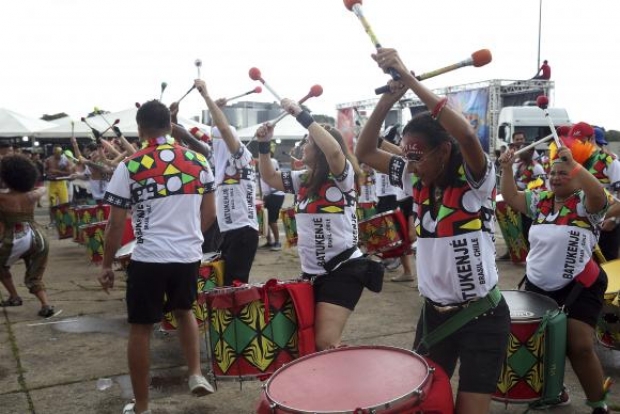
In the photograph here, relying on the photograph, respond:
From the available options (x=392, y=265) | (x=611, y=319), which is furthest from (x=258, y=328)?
(x=392, y=265)

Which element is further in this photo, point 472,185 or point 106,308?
point 106,308

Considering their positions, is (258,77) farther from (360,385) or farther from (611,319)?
(611,319)

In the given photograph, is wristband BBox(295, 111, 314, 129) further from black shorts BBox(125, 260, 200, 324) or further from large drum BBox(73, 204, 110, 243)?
large drum BBox(73, 204, 110, 243)

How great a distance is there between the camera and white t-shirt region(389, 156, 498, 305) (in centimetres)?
253

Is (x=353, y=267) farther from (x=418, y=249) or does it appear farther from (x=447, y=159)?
(x=447, y=159)

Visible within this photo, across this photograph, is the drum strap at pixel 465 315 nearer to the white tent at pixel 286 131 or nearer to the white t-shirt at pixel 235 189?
the white t-shirt at pixel 235 189

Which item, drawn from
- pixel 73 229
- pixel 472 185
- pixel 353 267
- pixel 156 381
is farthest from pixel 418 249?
pixel 73 229

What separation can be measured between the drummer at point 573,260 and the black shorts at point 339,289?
110cm

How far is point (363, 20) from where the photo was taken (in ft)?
7.89

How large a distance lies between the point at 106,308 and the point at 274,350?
3.83 m

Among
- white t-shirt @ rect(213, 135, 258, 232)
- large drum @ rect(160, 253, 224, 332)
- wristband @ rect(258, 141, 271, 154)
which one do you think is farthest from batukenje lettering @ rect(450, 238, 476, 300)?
white t-shirt @ rect(213, 135, 258, 232)

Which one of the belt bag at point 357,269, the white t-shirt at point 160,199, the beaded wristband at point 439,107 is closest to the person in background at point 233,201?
the white t-shirt at point 160,199

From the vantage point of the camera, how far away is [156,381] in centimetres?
448

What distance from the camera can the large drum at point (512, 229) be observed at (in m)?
8.09
